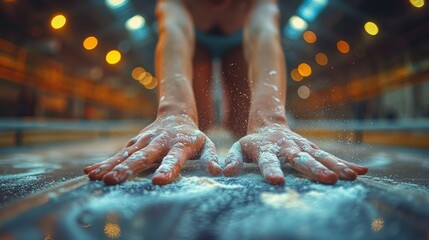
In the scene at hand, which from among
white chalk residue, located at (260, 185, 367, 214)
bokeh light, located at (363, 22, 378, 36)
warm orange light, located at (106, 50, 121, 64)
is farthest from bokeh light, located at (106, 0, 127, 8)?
white chalk residue, located at (260, 185, 367, 214)

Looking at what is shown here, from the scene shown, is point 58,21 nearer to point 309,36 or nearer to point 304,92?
point 309,36

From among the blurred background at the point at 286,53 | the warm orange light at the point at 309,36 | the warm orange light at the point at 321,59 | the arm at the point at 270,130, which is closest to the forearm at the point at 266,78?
the arm at the point at 270,130

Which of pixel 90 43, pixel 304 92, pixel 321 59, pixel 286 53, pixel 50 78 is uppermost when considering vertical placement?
pixel 90 43

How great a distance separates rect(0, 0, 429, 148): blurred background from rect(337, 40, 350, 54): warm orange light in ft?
0.08

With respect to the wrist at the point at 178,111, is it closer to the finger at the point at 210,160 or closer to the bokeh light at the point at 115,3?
the finger at the point at 210,160

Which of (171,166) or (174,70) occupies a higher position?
(174,70)

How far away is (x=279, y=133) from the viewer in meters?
1.12

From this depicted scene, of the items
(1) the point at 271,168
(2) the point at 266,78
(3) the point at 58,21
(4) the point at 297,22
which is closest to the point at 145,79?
(3) the point at 58,21

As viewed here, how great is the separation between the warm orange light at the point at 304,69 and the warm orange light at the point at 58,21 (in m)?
7.27

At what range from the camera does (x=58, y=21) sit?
6312mm

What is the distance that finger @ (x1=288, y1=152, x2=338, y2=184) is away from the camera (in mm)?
839

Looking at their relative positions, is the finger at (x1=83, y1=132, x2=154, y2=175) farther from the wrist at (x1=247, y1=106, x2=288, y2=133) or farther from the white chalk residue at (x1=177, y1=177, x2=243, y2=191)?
the wrist at (x1=247, y1=106, x2=288, y2=133)

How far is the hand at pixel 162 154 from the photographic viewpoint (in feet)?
2.90

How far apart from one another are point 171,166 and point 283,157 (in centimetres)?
36
